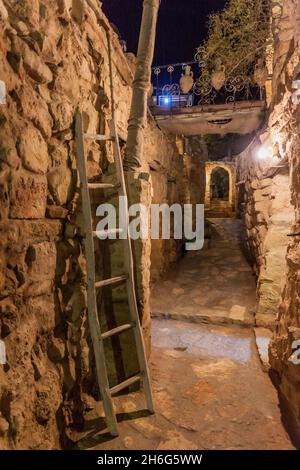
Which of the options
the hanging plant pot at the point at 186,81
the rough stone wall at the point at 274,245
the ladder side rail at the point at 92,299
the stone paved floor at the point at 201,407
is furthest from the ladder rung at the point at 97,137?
Result: the hanging plant pot at the point at 186,81

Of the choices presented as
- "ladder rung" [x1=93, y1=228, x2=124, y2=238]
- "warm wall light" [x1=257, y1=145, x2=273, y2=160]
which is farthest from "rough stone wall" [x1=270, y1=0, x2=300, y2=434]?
"ladder rung" [x1=93, y1=228, x2=124, y2=238]

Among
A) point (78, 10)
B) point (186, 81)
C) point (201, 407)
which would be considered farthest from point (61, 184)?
point (186, 81)

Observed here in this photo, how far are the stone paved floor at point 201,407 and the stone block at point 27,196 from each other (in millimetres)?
1731

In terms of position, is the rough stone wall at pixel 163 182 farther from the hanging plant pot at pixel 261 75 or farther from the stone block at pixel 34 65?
the stone block at pixel 34 65

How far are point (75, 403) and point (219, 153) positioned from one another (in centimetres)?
2130

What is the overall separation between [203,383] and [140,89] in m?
3.17

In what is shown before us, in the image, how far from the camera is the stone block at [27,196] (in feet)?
6.06

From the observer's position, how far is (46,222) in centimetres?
218

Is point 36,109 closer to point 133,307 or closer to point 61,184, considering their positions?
point 61,184

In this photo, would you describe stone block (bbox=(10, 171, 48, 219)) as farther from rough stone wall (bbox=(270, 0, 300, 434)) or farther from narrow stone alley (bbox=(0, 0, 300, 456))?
rough stone wall (bbox=(270, 0, 300, 434))

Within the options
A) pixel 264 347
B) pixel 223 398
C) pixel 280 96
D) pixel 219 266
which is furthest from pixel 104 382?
pixel 219 266
